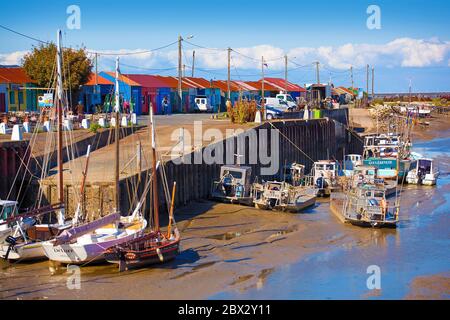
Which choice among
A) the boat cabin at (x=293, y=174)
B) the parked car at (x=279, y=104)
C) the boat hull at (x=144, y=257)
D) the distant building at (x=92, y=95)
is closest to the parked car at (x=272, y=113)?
the parked car at (x=279, y=104)

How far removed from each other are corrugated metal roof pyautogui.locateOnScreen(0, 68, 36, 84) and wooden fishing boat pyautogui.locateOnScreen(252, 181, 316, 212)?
22844mm

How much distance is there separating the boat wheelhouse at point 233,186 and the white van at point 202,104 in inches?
1363

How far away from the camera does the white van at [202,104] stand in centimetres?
7212

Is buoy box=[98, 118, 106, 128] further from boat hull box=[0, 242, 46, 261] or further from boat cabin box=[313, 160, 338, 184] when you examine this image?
boat hull box=[0, 242, 46, 261]

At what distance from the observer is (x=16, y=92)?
167 feet

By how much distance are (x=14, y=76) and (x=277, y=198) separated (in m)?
26.2

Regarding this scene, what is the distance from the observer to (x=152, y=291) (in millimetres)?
21469

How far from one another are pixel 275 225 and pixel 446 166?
1211 inches

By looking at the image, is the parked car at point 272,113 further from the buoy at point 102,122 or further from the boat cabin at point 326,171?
the buoy at point 102,122

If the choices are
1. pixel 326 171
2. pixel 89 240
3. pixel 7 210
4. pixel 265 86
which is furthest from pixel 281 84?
pixel 89 240

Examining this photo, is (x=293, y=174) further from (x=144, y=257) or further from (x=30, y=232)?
(x=30, y=232)

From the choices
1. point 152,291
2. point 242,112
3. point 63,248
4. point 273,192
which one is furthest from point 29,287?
point 242,112

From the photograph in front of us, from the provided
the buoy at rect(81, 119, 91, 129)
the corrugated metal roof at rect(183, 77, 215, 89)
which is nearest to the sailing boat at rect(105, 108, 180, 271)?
the buoy at rect(81, 119, 91, 129)
